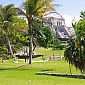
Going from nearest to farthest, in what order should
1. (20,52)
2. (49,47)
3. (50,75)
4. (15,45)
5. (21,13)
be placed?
(50,75), (21,13), (15,45), (20,52), (49,47)

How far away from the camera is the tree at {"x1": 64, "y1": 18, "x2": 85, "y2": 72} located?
15.7 metres

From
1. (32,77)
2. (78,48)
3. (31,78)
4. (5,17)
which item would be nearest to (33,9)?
(32,77)

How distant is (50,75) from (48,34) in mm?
44027

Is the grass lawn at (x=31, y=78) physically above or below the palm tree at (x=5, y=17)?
below

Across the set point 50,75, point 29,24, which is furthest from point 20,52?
point 50,75

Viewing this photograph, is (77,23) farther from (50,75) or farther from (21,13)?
(21,13)

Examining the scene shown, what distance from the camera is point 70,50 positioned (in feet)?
53.1

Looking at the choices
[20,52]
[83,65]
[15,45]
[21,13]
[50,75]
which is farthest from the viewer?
[20,52]

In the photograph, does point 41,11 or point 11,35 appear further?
point 11,35

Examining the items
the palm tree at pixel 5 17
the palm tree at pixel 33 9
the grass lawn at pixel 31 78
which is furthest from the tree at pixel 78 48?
the palm tree at pixel 5 17

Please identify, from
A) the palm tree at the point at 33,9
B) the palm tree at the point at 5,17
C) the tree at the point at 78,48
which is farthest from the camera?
the palm tree at the point at 5,17

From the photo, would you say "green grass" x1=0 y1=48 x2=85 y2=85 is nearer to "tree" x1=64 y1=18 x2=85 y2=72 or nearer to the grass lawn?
the grass lawn

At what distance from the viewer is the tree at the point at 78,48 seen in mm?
15672

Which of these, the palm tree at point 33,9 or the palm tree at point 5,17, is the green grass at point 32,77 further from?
the palm tree at point 5,17
